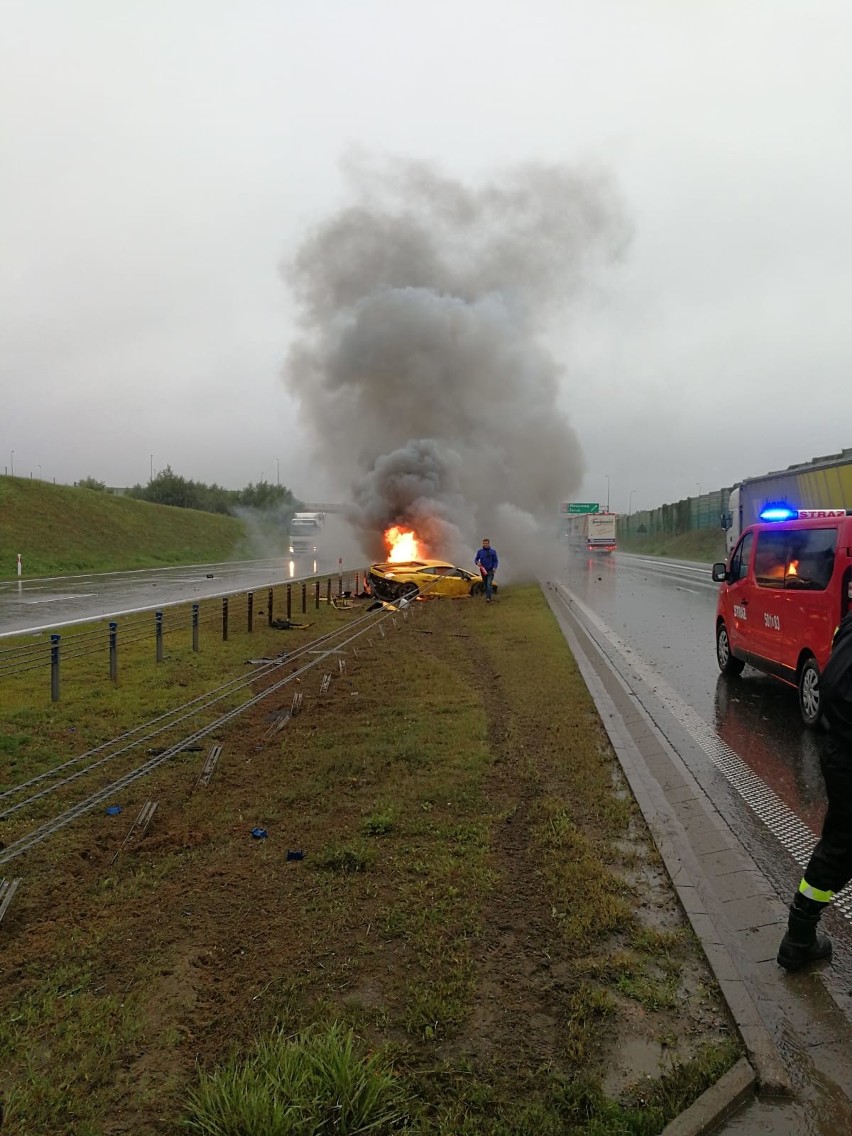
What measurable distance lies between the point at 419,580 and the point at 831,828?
665 inches

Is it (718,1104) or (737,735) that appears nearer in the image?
(718,1104)

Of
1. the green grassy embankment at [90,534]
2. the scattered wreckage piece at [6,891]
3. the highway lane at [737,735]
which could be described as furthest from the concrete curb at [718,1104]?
the green grassy embankment at [90,534]

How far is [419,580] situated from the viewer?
1978cm

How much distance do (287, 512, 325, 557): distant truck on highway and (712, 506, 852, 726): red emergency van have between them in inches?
1308

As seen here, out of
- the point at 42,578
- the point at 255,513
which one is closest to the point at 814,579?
the point at 42,578

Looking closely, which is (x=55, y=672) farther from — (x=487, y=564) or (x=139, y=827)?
(x=487, y=564)

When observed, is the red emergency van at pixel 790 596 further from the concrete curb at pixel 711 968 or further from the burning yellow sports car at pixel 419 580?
the burning yellow sports car at pixel 419 580

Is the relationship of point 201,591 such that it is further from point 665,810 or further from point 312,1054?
point 312,1054

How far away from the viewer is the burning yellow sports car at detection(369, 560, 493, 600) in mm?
19594

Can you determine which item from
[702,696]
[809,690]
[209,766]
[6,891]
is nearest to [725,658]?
[702,696]

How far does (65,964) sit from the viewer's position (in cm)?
322

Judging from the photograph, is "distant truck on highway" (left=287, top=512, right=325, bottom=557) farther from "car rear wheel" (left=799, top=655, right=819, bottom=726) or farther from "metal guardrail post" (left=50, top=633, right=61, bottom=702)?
"car rear wheel" (left=799, top=655, right=819, bottom=726)

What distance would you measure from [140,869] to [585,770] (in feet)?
10.1

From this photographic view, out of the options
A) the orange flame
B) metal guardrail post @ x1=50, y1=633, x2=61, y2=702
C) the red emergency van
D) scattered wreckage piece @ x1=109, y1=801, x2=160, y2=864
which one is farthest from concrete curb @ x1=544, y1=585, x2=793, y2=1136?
the orange flame
